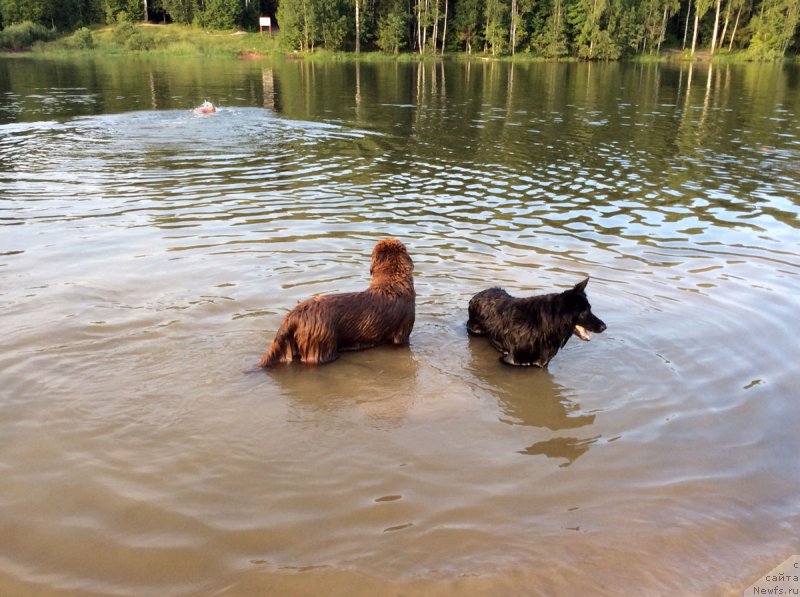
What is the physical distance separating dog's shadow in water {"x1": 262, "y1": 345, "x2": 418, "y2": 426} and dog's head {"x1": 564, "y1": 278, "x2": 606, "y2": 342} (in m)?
1.62

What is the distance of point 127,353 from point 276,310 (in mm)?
1686

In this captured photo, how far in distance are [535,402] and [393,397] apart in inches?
50.0

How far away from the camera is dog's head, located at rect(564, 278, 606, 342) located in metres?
6.13

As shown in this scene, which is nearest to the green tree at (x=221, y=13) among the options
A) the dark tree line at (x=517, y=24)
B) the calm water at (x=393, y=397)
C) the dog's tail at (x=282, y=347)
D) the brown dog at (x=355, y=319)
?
the dark tree line at (x=517, y=24)

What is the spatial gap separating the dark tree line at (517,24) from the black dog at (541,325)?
6960 cm

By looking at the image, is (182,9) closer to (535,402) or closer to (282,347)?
(282,347)

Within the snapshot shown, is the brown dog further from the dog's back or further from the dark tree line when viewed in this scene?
the dark tree line

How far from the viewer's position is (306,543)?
3.81 meters

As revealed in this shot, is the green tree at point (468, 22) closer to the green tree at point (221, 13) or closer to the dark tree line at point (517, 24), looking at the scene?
the dark tree line at point (517, 24)

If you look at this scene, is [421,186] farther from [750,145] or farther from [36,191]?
[750,145]

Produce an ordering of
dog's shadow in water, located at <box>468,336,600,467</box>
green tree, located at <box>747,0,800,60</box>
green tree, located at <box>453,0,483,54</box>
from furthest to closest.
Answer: green tree, located at <box>453,0,483,54</box>
green tree, located at <box>747,0,800,60</box>
dog's shadow in water, located at <box>468,336,600,467</box>


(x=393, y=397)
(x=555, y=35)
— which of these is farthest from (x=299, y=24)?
(x=393, y=397)

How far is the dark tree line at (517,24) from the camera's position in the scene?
67125mm

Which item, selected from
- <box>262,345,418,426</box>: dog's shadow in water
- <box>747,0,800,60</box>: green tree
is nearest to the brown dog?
<box>262,345,418,426</box>: dog's shadow in water
